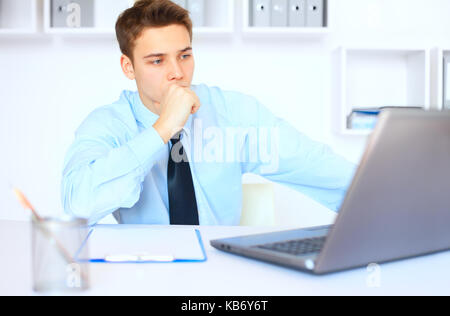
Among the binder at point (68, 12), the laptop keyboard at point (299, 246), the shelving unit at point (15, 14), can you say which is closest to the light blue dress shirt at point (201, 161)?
the laptop keyboard at point (299, 246)

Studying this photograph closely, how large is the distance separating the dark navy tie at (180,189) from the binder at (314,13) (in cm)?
133

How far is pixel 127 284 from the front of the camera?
748 millimetres

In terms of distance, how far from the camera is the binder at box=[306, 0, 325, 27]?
2.68 meters

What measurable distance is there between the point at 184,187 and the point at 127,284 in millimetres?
929

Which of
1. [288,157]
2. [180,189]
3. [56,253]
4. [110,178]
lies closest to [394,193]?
[56,253]

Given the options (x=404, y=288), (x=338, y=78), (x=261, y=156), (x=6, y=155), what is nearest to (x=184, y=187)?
(x=261, y=156)

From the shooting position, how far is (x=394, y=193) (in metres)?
0.71

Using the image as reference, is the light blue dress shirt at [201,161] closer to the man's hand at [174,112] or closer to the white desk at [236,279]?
the man's hand at [174,112]

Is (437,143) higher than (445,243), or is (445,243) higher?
(437,143)

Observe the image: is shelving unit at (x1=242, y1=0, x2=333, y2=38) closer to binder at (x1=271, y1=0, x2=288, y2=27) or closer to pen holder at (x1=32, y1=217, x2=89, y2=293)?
binder at (x1=271, y1=0, x2=288, y2=27)

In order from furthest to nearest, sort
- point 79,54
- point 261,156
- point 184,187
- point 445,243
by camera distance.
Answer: point 79,54 < point 261,156 < point 184,187 < point 445,243

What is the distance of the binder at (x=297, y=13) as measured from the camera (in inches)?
105

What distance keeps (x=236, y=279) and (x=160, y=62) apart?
1184 millimetres
